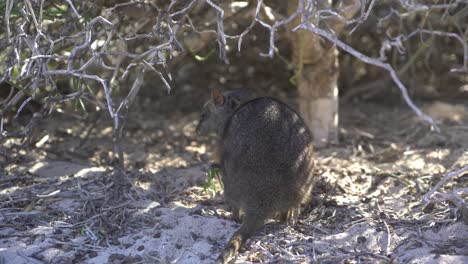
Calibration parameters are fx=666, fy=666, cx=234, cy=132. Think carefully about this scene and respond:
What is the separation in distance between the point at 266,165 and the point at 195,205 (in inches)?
31.4

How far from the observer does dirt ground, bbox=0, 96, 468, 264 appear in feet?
14.8

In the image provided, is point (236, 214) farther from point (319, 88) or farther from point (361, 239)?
point (319, 88)

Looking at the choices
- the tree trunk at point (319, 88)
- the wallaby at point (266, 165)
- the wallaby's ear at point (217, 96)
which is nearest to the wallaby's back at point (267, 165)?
the wallaby at point (266, 165)

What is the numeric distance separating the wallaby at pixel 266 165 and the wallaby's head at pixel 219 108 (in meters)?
0.96

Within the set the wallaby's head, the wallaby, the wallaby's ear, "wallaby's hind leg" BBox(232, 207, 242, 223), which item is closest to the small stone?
the wallaby

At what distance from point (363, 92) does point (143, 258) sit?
554 centimetres

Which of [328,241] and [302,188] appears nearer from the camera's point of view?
[328,241]

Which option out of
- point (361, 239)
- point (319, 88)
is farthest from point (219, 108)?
point (361, 239)

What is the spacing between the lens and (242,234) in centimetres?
465

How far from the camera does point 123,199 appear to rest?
210 inches

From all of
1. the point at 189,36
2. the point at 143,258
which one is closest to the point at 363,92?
the point at 189,36

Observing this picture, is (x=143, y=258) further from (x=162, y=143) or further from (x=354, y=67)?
(x=354, y=67)

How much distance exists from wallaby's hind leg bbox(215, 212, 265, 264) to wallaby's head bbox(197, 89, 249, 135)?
162cm

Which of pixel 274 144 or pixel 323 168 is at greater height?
pixel 274 144
